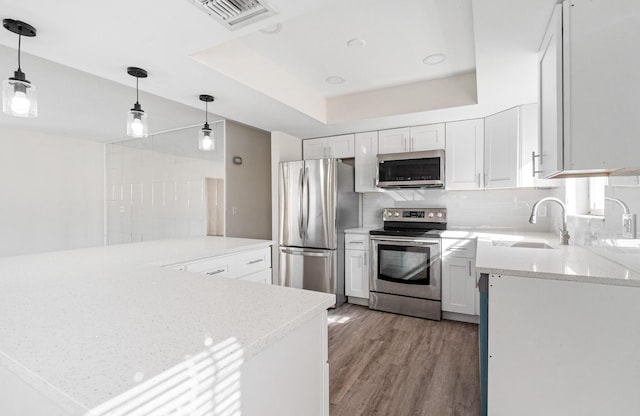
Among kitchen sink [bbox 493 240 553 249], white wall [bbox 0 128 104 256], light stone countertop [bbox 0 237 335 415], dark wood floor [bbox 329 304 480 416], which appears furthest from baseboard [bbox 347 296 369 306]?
white wall [bbox 0 128 104 256]

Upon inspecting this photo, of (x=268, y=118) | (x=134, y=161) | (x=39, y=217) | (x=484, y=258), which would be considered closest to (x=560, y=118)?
(x=484, y=258)

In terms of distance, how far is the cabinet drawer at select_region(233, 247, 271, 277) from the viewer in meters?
2.33

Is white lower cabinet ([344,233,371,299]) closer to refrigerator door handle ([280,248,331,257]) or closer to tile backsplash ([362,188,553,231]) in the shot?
refrigerator door handle ([280,248,331,257])

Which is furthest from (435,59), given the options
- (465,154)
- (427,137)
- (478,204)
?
(478,204)

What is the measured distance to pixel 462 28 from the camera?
2084mm

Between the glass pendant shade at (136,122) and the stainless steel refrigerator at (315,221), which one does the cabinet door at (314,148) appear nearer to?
the stainless steel refrigerator at (315,221)

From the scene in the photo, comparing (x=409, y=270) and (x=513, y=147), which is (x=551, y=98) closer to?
(x=513, y=147)

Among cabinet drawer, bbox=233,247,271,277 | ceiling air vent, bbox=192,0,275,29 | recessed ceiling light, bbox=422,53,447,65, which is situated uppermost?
recessed ceiling light, bbox=422,53,447,65

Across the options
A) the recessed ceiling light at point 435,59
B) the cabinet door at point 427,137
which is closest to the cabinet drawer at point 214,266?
the recessed ceiling light at point 435,59

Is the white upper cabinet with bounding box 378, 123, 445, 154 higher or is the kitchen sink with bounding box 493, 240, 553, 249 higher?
the white upper cabinet with bounding box 378, 123, 445, 154

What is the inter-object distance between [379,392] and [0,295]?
1951 millimetres

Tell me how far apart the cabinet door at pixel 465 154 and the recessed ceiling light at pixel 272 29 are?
213 cm

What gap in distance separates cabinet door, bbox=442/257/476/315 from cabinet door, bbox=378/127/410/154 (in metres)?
1.34

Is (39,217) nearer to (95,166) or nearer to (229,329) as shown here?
(95,166)
